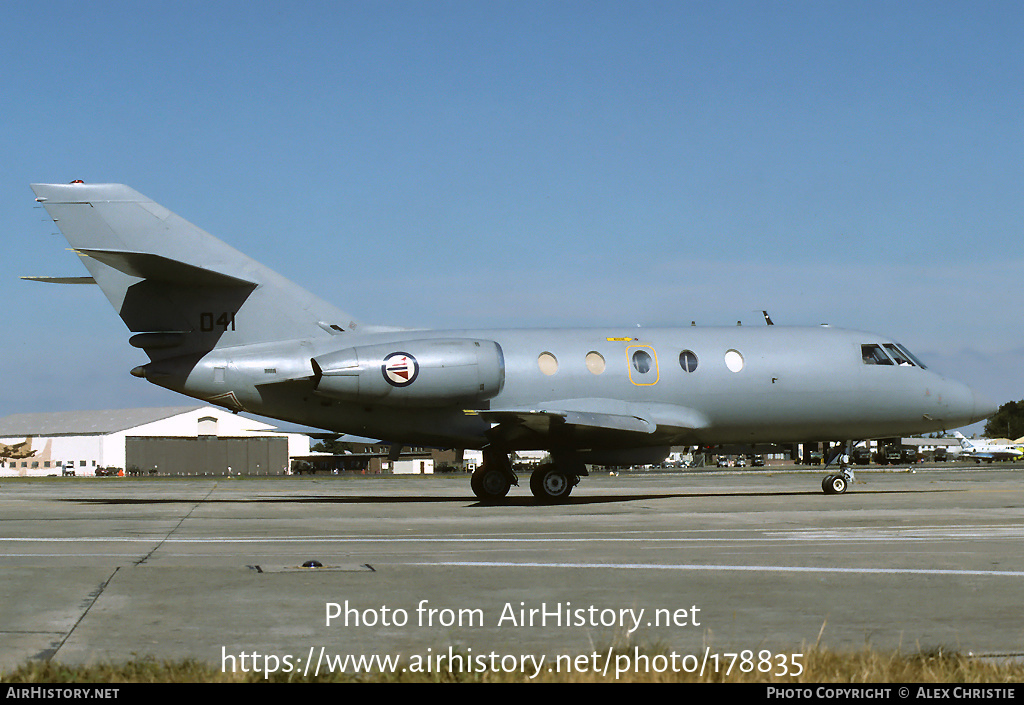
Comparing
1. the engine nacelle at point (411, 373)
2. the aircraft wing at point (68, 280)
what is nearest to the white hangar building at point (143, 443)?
the aircraft wing at point (68, 280)

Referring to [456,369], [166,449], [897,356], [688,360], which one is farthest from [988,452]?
[456,369]

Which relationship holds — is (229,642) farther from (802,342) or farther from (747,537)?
(802,342)

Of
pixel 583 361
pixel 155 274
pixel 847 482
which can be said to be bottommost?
pixel 847 482

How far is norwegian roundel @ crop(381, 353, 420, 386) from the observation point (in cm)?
2406

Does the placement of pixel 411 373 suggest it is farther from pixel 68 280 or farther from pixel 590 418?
pixel 68 280

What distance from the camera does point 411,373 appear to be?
79.2ft

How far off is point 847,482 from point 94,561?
69.0ft

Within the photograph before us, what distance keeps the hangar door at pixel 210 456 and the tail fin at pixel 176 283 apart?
66754mm

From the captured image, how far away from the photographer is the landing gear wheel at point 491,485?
25.6 metres

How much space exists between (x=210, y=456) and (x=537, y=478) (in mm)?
70458

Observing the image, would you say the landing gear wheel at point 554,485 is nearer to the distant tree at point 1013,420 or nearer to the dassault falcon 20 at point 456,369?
the dassault falcon 20 at point 456,369

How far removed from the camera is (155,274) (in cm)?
2398

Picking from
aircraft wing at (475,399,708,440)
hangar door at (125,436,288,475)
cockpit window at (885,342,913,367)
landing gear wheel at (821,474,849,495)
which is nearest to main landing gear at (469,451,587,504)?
aircraft wing at (475,399,708,440)
